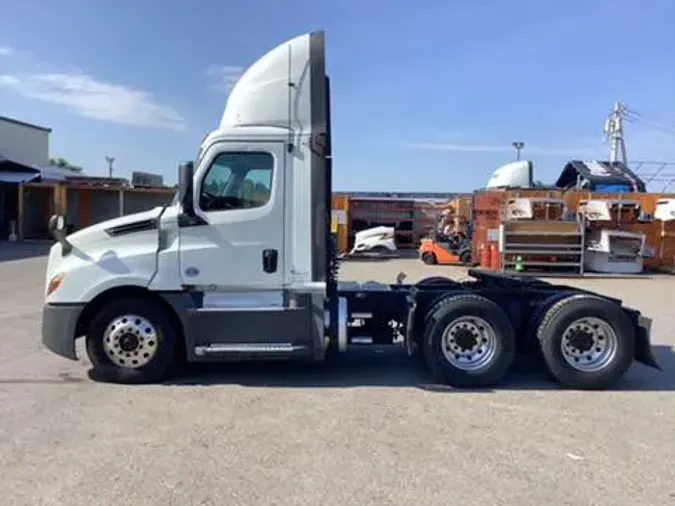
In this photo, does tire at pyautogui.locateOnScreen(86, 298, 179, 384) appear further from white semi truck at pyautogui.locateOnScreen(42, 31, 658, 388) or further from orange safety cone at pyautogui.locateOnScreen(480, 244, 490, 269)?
orange safety cone at pyautogui.locateOnScreen(480, 244, 490, 269)

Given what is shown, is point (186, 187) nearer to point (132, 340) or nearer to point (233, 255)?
point (233, 255)

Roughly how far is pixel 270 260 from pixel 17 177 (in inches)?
1202

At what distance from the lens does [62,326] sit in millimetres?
6848

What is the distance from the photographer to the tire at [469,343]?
6977 millimetres

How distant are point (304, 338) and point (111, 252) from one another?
218 cm

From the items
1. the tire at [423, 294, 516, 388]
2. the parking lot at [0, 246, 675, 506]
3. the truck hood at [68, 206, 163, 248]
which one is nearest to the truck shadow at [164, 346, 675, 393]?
the parking lot at [0, 246, 675, 506]

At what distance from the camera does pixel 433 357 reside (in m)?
7.00

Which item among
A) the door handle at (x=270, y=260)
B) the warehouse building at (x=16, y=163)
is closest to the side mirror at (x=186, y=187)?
the door handle at (x=270, y=260)

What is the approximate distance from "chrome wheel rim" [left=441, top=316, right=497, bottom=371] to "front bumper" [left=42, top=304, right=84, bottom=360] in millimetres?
3836

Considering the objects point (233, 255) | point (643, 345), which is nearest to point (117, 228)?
point (233, 255)

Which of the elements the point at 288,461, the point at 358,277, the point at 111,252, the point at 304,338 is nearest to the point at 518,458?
the point at 288,461

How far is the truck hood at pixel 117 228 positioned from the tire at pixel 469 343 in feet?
10.2

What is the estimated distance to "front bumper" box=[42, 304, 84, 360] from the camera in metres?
6.84

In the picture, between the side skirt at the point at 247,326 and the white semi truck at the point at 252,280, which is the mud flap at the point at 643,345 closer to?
the white semi truck at the point at 252,280
